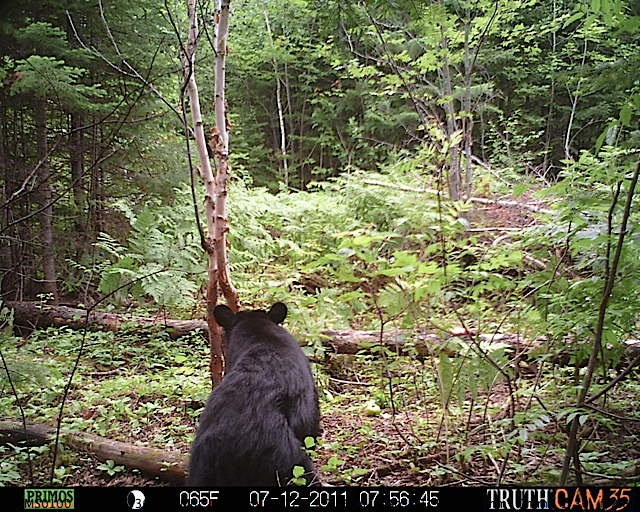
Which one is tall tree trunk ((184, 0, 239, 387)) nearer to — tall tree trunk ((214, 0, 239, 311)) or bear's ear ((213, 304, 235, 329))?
tall tree trunk ((214, 0, 239, 311))

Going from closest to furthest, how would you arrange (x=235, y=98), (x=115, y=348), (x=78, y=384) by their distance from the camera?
(x=78, y=384)
(x=115, y=348)
(x=235, y=98)

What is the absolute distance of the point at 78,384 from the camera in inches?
131

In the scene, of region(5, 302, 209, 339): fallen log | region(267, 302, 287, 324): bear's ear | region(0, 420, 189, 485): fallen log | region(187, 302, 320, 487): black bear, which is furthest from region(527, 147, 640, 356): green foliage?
region(5, 302, 209, 339): fallen log

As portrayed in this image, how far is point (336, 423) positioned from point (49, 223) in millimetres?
3693

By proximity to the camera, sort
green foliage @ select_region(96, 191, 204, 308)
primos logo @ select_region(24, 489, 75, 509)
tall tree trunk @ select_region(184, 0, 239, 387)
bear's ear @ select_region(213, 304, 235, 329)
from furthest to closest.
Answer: green foliage @ select_region(96, 191, 204, 308) < tall tree trunk @ select_region(184, 0, 239, 387) < bear's ear @ select_region(213, 304, 235, 329) < primos logo @ select_region(24, 489, 75, 509)

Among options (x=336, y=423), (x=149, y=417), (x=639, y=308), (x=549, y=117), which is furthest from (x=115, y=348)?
(x=549, y=117)

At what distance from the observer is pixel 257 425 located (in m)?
1.82

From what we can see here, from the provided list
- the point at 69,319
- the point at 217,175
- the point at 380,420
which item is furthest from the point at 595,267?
the point at 69,319

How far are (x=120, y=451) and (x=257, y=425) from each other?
102 cm

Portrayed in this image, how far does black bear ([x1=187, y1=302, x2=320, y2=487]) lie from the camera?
179cm

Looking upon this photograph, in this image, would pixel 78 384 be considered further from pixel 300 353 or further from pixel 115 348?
pixel 300 353

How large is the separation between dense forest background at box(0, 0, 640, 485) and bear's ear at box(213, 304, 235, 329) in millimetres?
517

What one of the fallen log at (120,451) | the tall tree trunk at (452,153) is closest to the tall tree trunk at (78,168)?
the fallen log at (120,451)

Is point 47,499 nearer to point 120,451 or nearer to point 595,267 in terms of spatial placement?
point 120,451
